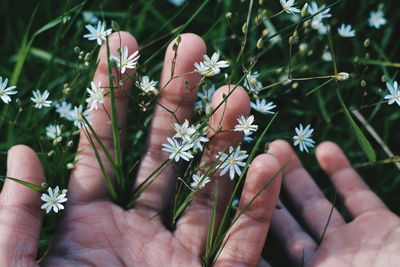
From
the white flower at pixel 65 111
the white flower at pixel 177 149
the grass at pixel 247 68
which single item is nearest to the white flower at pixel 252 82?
the grass at pixel 247 68

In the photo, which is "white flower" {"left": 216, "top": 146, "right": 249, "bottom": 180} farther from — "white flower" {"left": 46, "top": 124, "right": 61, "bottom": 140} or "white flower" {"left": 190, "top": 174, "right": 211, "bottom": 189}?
"white flower" {"left": 46, "top": 124, "right": 61, "bottom": 140}

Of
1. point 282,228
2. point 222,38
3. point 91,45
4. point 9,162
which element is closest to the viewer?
point 9,162

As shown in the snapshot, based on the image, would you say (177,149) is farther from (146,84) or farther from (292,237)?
(292,237)

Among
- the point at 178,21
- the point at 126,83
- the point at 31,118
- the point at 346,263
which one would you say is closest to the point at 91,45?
the point at 178,21

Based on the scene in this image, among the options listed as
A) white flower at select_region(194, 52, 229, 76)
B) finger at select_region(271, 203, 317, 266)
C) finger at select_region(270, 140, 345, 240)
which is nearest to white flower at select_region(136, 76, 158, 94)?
white flower at select_region(194, 52, 229, 76)

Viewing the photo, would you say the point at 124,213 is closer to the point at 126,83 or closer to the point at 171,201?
the point at 171,201
